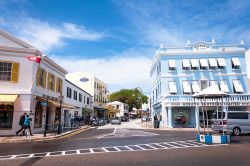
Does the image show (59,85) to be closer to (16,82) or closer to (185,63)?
(16,82)

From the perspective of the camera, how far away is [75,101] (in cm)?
→ 4472

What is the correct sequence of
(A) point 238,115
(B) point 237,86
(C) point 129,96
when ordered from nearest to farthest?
(A) point 238,115, (B) point 237,86, (C) point 129,96

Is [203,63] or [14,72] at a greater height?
[203,63]

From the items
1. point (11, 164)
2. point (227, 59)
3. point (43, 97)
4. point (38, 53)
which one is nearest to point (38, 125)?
point (43, 97)

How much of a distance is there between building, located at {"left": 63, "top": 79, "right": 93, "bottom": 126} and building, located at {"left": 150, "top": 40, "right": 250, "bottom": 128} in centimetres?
1369

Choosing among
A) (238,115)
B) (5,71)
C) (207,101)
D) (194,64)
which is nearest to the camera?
(238,115)

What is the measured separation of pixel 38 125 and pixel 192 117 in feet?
68.1

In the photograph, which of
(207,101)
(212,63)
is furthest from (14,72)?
(212,63)

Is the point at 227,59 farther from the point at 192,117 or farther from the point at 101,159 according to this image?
the point at 101,159

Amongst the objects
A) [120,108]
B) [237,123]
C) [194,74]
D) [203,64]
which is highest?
[203,64]

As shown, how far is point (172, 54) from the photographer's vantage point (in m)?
38.4

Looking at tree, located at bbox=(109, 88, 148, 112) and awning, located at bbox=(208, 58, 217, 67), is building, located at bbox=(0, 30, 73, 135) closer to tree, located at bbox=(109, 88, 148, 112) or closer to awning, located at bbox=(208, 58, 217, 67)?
awning, located at bbox=(208, 58, 217, 67)

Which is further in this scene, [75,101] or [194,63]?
[75,101]

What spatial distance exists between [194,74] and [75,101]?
798 inches
